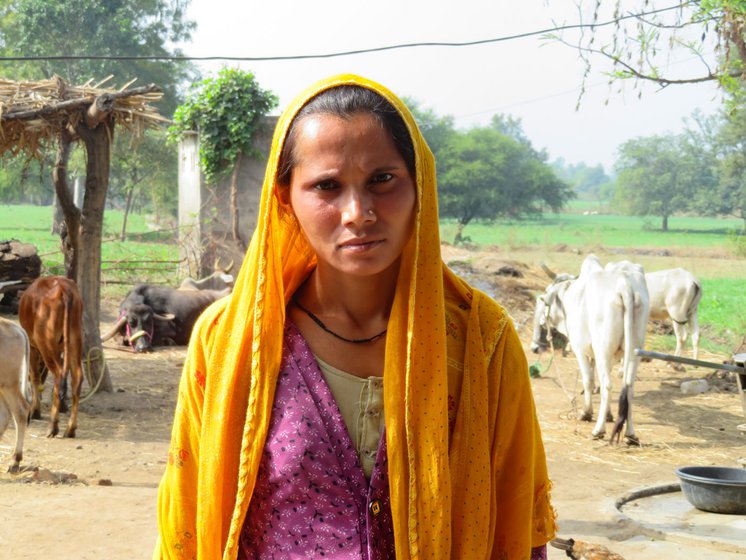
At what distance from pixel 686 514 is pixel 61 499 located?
393 cm

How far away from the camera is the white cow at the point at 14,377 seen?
7180mm

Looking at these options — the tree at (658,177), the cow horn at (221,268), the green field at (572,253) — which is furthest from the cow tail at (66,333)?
the tree at (658,177)

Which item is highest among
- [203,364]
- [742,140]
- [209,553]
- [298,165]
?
[742,140]

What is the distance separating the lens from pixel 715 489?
19.4 feet

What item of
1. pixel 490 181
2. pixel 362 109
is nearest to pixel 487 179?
pixel 490 181

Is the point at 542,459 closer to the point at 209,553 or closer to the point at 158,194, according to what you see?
the point at 209,553

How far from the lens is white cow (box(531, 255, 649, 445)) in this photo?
29.5 feet

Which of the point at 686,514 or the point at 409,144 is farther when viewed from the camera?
the point at 686,514

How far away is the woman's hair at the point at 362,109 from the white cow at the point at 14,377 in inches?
239

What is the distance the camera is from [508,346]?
1.78 m

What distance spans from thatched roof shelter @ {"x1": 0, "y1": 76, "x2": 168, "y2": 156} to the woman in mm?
7550

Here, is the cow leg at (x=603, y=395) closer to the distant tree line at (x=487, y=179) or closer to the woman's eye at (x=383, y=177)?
the woman's eye at (x=383, y=177)

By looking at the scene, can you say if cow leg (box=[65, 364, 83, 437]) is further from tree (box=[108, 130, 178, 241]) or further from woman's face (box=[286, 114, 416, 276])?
tree (box=[108, 130, 178, 241])

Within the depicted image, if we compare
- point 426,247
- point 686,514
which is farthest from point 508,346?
point 686,514
